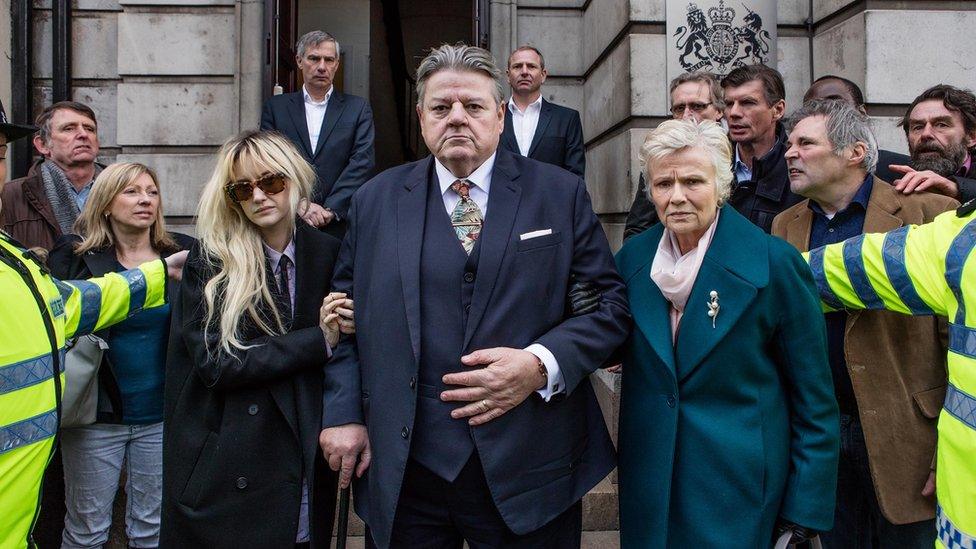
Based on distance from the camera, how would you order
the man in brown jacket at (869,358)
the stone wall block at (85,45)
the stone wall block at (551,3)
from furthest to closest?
the stone wall block at (551,3) → the stone wall block at (85,45) → the man in brown jacket at (869,358)

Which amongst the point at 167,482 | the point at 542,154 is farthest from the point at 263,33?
the point at 167,482

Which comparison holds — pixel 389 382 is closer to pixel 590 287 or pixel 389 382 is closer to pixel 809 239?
pixel 590 287

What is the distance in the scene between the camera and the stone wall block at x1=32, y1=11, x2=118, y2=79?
667 cm

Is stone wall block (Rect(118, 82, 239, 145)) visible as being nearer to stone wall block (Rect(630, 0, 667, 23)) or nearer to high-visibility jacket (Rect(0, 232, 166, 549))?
stone wall block (Rect(630, 0, 667, 23))

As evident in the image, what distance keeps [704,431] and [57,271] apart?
2813mm

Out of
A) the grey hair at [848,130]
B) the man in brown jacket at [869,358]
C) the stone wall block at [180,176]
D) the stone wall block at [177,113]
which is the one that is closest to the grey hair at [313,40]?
the stone wall block at [177,113]

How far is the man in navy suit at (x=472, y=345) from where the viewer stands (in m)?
2.09

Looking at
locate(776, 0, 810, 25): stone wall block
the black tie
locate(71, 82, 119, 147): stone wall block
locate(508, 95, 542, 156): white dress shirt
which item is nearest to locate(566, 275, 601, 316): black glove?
the black tie

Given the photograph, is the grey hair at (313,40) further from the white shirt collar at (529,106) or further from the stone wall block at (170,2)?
the stone wall block at (170,2)

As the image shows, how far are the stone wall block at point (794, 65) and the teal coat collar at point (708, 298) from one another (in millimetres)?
3861

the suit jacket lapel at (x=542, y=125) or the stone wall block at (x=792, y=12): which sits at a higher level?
the stone wall block at (x=792, y=12)

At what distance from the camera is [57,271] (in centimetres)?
329

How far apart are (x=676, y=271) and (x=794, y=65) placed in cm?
414

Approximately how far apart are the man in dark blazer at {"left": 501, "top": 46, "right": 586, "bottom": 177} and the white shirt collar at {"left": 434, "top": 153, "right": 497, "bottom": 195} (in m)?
3.04
